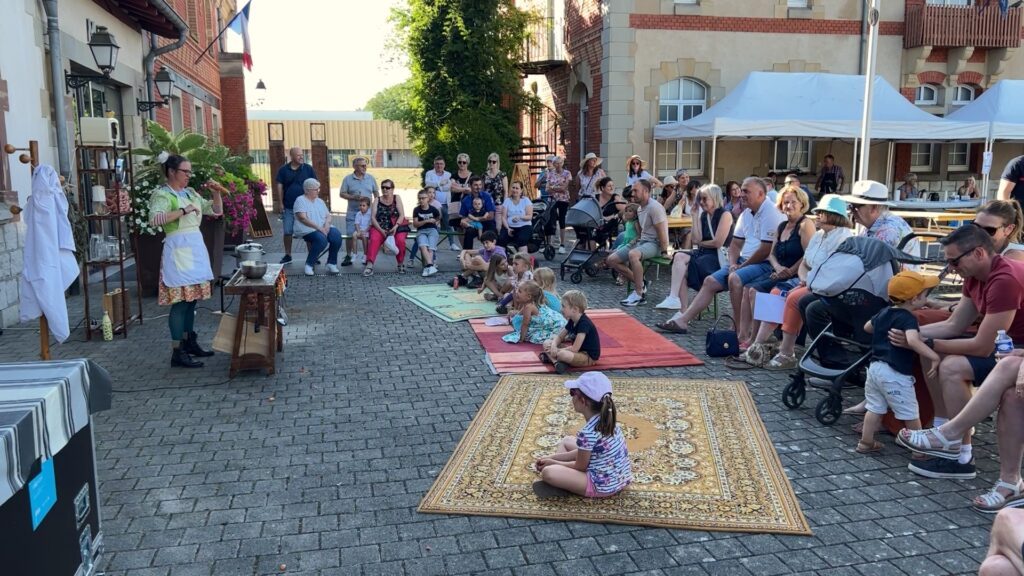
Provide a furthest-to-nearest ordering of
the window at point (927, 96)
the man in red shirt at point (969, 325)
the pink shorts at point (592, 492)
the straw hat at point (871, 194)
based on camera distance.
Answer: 1. the window at point (927, 96)
2. the straw hat at point (871, 194)
3. the man in red shirt at point (969, 325)
4. the pink shorts at point (592, 492)

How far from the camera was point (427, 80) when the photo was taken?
871 inches

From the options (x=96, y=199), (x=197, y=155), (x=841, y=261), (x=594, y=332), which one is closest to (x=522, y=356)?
(x=594, y=332)

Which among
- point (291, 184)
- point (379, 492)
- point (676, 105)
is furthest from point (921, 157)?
point (379, 492)

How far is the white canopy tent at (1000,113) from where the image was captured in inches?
684

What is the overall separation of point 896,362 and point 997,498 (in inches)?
38.4

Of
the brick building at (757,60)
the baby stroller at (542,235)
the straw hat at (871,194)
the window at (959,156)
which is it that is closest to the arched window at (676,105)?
the brick building at (757,60)

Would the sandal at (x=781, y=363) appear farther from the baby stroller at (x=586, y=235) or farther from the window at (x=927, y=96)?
the window at (x=927, y=96)

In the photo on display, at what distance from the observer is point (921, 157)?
21.5 meters

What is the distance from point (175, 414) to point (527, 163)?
19.4 metres

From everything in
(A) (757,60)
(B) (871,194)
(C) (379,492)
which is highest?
(A) (757,60)

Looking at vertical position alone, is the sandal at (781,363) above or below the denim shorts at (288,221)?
below

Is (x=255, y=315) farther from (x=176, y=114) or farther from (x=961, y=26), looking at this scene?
(x=961, y=26)

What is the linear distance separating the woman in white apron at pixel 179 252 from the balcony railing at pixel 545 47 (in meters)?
17.3

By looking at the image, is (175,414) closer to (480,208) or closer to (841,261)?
(841,261)
